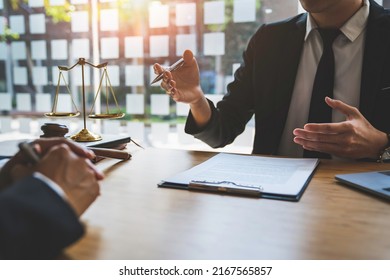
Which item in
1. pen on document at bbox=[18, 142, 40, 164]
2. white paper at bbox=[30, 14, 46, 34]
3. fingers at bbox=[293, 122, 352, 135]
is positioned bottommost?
fingers at bbox=[293, 122, 352, 135]

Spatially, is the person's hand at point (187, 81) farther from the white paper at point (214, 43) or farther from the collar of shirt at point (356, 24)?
the white paper at point (214, 43)

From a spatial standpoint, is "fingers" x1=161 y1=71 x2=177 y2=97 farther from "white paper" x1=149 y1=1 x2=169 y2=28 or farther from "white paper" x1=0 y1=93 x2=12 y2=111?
"white paper" x1=0 y1=93 x2=12 y2=111

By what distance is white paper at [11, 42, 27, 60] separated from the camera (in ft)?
9.38

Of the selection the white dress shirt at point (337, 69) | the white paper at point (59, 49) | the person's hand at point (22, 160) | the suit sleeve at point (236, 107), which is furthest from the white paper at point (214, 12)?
the person's hand at point (22, 160)

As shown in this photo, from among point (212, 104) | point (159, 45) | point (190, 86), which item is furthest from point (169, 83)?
point (159, 45)

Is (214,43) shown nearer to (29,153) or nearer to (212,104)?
(212,104)

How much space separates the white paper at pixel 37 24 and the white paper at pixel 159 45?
88 cm

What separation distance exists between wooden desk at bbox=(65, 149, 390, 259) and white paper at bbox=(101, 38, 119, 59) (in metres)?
1.88

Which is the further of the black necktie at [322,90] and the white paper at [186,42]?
the white paper at [186,42]

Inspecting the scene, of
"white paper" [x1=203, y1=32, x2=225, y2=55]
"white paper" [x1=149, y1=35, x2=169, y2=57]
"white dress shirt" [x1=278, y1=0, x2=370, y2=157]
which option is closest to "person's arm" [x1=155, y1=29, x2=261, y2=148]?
"white dress shirt" [x1=278, y1=0, x2=370, y2=157]

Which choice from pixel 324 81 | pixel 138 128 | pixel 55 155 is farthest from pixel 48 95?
pixel 55 155

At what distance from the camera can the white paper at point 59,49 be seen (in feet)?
9.02

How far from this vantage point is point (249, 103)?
1.80 m

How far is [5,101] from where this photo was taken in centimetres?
299
